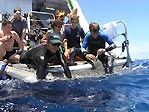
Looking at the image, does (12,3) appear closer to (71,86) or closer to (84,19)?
(84,19)

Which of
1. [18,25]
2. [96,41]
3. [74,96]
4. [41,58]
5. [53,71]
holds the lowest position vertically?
[74,96]

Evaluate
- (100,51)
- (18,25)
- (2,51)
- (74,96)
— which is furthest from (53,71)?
(18,25)

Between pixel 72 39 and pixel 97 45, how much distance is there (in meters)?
0.82

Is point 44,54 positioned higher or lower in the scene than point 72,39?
lower

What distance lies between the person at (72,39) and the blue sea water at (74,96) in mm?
1041

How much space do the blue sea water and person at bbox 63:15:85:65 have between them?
3.42ft

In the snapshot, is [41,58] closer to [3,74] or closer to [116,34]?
[3,74]

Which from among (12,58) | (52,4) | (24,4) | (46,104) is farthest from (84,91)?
(52,4)

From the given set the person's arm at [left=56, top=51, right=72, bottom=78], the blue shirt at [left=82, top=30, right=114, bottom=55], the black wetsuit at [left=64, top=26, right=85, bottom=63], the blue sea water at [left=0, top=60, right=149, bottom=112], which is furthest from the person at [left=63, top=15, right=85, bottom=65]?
the person's arm at [left=56, top=51, right=72, bottom=78]

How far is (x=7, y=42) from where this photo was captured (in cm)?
765

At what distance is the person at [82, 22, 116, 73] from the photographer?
322 inches

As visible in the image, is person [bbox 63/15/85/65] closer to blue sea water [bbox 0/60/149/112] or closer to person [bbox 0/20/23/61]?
blue sea water [bbox 0/60/149/112]

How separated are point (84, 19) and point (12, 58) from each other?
7748mm

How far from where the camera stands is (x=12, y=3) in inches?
582
